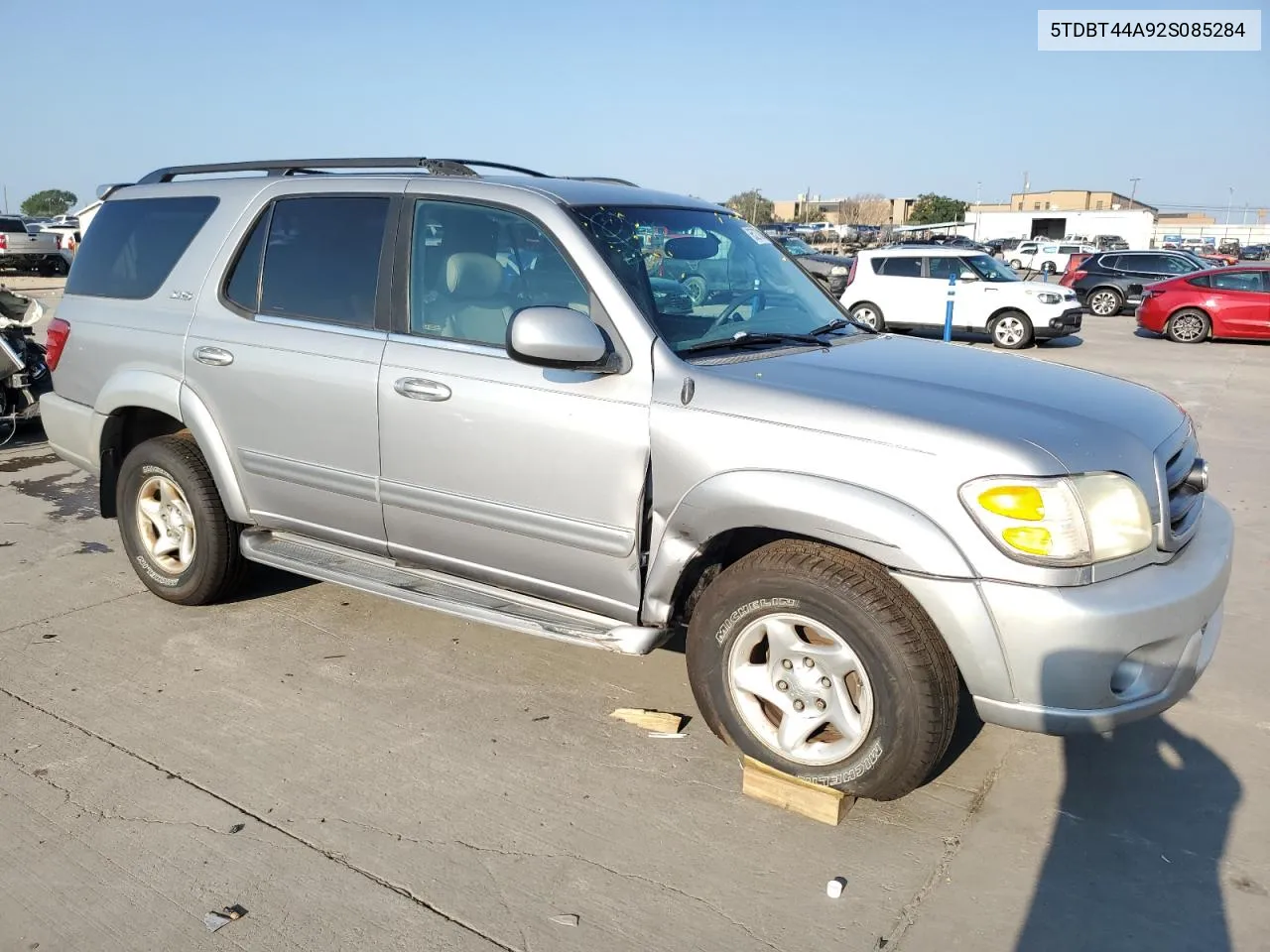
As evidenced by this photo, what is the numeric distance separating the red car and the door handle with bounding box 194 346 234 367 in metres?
18.6

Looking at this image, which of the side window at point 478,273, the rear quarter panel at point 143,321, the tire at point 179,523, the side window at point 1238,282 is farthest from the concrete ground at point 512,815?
the side window at point 1238,282

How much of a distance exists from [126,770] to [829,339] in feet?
9.65

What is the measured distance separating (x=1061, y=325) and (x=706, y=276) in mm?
14928

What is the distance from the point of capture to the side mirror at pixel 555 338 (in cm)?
323

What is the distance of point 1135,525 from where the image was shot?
117 inches

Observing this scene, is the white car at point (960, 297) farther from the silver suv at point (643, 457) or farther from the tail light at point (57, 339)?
the tail light at point (57, 339)

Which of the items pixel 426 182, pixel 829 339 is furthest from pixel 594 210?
pixel 829 339

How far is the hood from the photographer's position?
294 cm

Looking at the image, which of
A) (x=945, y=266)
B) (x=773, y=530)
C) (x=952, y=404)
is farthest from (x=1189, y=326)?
(x=773, y=530)

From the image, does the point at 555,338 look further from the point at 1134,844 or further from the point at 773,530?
the point at 1134,844

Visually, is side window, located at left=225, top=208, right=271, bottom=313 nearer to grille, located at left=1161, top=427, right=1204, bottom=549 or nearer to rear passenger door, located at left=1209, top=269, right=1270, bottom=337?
grille, located at left=1161, top=427, right=1204, bottom=549

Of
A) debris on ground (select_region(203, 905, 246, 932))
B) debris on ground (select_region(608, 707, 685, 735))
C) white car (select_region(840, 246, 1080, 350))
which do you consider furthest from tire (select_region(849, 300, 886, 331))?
debris on ground (select_region(203, 905, 246, 932))

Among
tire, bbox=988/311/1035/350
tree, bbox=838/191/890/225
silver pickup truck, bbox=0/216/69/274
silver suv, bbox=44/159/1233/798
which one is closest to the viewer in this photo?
silver suv, bbox=44/159/1233/798

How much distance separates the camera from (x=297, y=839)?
310cm
